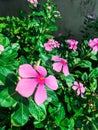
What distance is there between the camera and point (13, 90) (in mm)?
1471

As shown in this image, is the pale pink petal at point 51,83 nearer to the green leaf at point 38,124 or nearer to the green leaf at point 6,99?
the green leaf at point 6,99

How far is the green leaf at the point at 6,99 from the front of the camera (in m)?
1.43

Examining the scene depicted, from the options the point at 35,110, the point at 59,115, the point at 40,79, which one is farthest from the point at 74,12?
the point at 40,79

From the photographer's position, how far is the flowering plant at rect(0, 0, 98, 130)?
1.38 metres

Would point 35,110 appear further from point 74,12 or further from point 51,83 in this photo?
point 74,12

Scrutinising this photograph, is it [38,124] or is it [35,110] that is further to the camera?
[38,124]

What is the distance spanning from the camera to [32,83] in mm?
1320

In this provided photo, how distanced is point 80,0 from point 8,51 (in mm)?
3083

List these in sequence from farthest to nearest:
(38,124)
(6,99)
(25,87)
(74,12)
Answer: (74,12) → (38,124) → (6,99) → (25,87)

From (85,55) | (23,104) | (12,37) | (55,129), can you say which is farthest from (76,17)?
(23,104)

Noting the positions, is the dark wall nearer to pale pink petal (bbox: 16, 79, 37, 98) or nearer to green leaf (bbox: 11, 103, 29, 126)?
green leaf (bbox: 11, 103, 29, 126)

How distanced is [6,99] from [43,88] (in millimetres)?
199

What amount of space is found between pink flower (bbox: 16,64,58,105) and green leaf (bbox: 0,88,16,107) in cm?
14

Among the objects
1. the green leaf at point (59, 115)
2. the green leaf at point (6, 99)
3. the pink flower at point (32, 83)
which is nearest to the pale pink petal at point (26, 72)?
the pink flower at point (32, 83)
